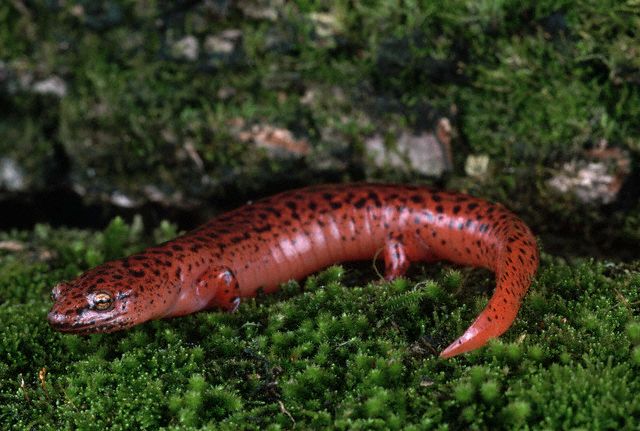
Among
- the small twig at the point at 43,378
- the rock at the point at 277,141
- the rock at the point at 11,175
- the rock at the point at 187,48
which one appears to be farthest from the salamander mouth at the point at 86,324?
the rock at the point at 11,175

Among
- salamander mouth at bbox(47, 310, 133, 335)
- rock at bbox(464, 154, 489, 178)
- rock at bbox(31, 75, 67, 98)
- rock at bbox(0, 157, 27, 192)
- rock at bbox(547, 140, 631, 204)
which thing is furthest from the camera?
rock at bbox(0, 157, 27, 192)

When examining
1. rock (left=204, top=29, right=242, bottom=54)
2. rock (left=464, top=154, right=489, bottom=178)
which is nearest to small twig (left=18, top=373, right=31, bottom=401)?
rock (left=204, top=29, right=242, bottom=54)

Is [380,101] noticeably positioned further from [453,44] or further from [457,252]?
[457,252]

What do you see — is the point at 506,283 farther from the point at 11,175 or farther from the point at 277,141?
the point at 11,175

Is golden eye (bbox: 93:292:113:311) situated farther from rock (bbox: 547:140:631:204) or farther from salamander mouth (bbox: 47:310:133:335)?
rock (bbox: 547:140:631:204)

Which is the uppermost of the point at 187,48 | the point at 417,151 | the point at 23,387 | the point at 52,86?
the point at 187,48

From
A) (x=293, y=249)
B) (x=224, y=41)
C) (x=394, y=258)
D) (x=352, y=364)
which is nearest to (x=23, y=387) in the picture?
(x=352, y=364)
